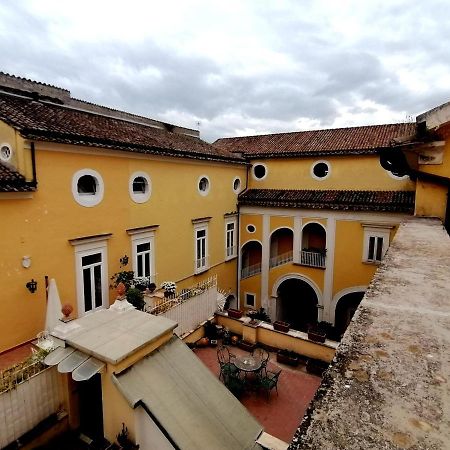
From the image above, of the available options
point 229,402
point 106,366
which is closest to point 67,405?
point 106,366

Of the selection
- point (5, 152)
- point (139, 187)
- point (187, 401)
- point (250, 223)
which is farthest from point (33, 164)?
point (250, 223)

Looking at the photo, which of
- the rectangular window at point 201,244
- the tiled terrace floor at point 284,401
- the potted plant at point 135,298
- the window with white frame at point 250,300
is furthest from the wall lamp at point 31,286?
the window with white frame at point 250,300

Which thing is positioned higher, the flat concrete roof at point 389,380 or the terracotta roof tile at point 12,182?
the terracotta roof tile at point 12,182

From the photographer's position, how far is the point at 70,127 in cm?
951

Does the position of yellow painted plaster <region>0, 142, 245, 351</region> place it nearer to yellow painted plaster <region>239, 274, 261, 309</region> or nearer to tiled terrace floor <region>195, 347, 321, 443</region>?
yellow painted plaster <region>239, 274, 261, 309</region>

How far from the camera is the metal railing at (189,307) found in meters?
9.51

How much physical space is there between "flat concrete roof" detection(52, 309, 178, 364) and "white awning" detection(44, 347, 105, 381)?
0.11 metres

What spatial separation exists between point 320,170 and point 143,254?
10.6 m

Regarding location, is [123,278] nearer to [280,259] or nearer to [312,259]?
[312,259]

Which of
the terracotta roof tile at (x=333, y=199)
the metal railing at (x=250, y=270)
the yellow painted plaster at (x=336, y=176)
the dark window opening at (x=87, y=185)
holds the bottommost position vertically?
the metal railing at (x=250, y=270)

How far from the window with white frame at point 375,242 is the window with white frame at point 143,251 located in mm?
9787

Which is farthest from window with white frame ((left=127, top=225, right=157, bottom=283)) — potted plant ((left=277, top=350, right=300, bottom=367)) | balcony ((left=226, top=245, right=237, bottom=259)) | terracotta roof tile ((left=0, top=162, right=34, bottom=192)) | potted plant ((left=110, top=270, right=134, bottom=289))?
balcony ((left=226, top=245, right=237, bottom=259))

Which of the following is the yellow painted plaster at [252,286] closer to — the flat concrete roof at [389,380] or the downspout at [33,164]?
the downspout at [33,164]

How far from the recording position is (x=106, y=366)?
18.0 feet
